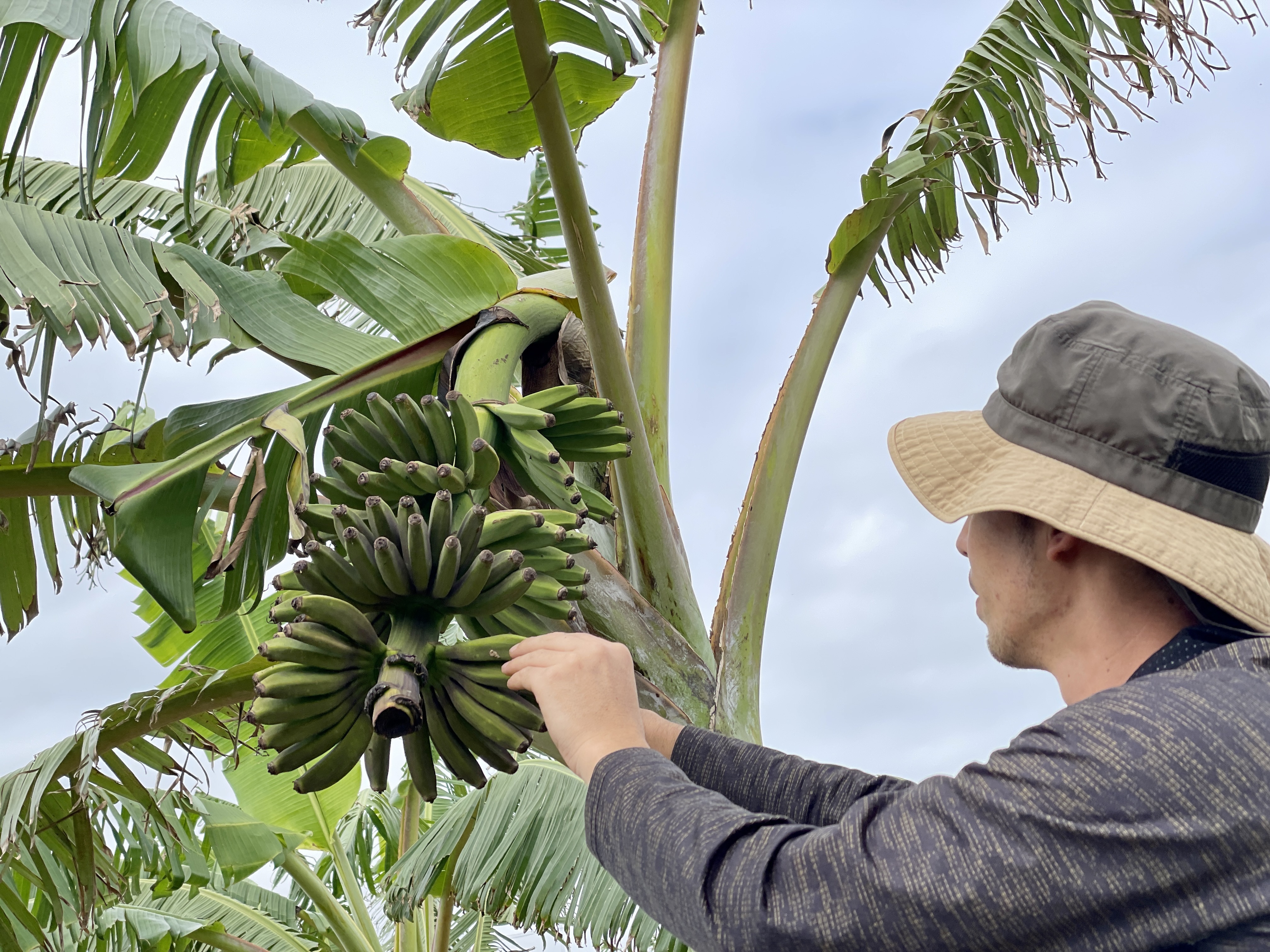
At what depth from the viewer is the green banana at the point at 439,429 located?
1455mm

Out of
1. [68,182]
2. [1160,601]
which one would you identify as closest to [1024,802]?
[1160,601]

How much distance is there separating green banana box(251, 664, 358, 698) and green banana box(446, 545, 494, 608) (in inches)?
5.6

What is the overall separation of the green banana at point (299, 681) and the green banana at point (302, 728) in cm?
4

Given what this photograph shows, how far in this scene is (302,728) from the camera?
1.25 metres

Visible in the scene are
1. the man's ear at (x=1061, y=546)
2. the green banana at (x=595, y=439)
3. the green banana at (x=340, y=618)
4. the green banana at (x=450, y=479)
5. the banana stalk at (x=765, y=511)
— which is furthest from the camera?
the banana stalk at (x=765, y=511)

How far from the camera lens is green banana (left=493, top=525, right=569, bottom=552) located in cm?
136

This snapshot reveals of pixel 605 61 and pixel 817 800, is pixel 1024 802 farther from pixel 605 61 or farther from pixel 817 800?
pixel 605 61

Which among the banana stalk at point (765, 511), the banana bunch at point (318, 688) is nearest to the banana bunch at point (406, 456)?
the banana bunch at point (318, 688)

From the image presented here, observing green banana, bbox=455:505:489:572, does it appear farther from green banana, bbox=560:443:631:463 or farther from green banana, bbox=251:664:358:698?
green banana, bbox=560:443:631:463

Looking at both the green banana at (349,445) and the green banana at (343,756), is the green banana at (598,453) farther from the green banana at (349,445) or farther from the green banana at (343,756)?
the green banana at (343,756)

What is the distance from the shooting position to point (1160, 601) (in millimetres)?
1029

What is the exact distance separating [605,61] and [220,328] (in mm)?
1485

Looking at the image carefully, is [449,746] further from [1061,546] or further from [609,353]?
Result: [609,353]

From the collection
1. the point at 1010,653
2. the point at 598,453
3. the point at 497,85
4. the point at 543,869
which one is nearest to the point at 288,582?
the point at 598,453
